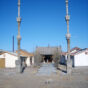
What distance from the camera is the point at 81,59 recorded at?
27.4m

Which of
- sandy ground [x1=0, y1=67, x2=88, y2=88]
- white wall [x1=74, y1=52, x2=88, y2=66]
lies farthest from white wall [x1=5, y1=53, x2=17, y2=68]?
sandy ground [x1=0, y1=67, x2=88, y2=88]

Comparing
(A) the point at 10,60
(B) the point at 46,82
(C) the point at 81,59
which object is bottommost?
(B) the point at 46,82

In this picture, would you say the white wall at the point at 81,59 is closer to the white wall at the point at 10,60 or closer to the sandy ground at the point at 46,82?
the white wall at the point at 10,60

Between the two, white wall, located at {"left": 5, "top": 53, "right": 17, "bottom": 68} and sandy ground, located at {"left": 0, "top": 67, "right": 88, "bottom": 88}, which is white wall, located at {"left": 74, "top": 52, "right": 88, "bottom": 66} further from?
sandy ground, located at {"left": 0, "top": 67, "right": 88, "bottom": 88}

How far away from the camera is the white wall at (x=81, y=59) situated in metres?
27.3

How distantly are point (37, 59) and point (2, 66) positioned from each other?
24.3 feet

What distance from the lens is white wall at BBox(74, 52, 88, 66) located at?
89.6 ft

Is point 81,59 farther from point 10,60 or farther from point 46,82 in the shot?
point 46,82

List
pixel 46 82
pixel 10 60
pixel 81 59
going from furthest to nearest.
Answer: pixel 81 59 → pixel 10 60 → pixel 46 82

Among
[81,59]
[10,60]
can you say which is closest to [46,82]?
[10,60]

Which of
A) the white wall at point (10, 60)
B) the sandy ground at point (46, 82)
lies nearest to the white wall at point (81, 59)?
the white wall at point (10, 60)

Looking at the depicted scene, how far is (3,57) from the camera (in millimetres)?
26859

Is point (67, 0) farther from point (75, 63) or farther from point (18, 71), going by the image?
point (75, 63)

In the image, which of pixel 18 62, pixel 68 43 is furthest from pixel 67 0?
pixel 18 62
